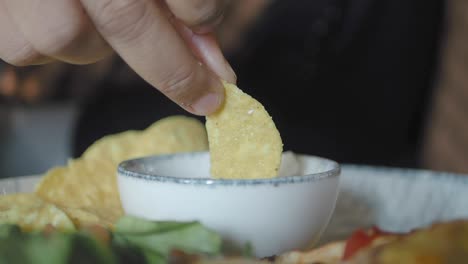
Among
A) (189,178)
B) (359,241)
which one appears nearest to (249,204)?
(189,178)

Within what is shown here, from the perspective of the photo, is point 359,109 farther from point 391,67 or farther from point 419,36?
point 419,36

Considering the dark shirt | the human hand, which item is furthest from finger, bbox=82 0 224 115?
the dark shirt

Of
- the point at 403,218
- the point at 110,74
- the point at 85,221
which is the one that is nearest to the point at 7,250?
the point at 85,221

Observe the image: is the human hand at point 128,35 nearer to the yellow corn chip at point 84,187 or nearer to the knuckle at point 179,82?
the knuckle at point 179,82

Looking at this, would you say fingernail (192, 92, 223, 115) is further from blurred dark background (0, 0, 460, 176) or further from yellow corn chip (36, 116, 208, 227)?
blurred dark background (0, 0, 460, 176)

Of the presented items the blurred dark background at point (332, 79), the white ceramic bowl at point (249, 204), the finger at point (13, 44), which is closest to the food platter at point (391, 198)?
the white ceramic bowl at point (249, 204)
